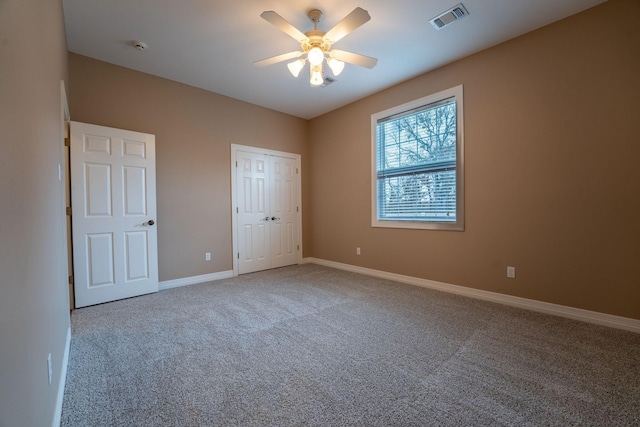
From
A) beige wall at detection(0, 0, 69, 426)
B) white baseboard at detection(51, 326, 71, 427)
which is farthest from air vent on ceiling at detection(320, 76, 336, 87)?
white baseboard at detection(51, 326, 71, 427)

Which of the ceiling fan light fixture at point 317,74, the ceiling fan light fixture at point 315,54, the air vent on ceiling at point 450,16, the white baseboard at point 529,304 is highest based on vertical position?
the air vent on ceiling at point 450,16

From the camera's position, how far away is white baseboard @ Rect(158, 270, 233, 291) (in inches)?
150

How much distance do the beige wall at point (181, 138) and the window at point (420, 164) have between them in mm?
2217

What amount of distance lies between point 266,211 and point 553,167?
4.02m

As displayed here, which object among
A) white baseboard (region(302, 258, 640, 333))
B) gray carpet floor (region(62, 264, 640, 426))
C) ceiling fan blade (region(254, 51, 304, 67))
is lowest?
gray carpet floor (region(62, 264, 640, 426))

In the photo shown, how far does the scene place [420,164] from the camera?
3.84 m

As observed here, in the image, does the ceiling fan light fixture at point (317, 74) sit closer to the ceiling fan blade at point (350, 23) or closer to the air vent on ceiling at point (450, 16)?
the ceiling fan blade at point (350, 23)

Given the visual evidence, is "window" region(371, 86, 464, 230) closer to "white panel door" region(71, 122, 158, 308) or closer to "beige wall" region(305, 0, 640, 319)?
"beige wall" region(305, 0, 640, 319)

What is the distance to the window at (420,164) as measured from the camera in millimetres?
3494

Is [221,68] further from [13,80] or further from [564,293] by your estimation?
[564,293]

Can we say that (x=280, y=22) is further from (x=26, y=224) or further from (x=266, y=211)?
(x=266, y=211)

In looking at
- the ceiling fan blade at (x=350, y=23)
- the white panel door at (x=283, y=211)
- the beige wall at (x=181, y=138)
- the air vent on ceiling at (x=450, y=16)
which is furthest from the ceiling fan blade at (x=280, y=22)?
the white panel door at (x=283, y=211)

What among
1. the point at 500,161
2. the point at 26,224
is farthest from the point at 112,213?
the point at 500,161

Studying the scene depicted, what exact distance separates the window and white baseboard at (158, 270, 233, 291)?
255 centimetres
